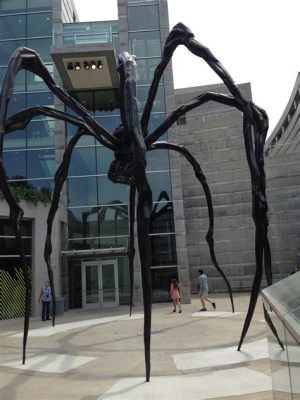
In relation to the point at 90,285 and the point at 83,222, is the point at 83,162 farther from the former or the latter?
the point at 90,285

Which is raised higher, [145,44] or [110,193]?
[145,44]

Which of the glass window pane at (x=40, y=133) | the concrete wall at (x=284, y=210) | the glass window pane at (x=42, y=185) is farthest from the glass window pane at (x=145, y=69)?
the concrete wall at (x=284, y=210)

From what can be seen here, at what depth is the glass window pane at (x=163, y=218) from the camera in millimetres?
17172

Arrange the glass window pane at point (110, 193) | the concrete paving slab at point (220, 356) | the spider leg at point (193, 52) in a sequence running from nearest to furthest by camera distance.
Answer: the spider leg at point (193, 52), the concrete paving slab at point (220, 356), the glass window pane at point (110, 193)

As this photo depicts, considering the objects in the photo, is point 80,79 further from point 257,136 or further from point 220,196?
point 257,136

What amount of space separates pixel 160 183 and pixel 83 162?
11.8 feet

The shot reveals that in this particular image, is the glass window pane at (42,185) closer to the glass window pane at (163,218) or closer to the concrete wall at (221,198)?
the glass window pane at (163,218)

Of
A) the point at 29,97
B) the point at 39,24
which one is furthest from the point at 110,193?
the point at 39,24

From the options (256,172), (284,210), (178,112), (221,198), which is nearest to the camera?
(256,172)

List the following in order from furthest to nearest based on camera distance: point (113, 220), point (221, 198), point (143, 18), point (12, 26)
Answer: point (221, 198), point (12, 26), point (143, 18), point (113, 220)

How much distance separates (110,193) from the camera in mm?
17875

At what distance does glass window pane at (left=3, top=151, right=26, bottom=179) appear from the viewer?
17594 millimetres

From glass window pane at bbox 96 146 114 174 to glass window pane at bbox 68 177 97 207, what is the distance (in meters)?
0.51

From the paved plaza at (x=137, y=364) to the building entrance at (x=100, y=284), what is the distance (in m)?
7.39
